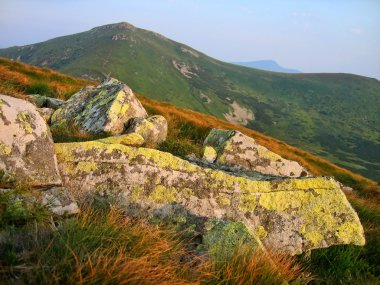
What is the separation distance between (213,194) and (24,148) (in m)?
3.92

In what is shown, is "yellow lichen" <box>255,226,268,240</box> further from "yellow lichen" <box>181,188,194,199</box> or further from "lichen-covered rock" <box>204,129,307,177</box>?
"lichen-covered rock" <box>204,129,307,177</box>

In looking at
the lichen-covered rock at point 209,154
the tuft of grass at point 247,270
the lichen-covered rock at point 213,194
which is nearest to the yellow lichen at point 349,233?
the lichen-covered rock at point 213,194

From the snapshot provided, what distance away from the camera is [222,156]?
12391 millimetres

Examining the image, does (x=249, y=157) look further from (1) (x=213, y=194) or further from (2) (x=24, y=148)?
(2) (x=24, y=148)

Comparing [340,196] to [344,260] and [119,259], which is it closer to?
[344,260]

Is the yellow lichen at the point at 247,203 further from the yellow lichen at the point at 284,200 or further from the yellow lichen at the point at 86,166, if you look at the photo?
the yellow lichen at the point at 86,166

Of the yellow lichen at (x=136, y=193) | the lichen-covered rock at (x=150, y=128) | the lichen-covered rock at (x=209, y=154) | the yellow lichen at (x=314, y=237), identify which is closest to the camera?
the yellow lichen at (x=136, y=193)

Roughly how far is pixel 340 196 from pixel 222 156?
15.9 ft

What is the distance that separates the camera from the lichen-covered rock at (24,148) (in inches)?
249

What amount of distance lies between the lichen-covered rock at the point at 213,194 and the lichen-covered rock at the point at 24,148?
66 cm

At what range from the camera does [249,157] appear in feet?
41.7

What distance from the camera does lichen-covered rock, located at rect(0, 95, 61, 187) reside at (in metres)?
6.32

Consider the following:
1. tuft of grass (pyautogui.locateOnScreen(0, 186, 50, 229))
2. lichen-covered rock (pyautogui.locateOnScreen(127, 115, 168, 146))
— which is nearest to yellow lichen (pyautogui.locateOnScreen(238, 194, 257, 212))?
tuft of grass (pyautogui.locateOnScreen(0, 186, 50, 229))

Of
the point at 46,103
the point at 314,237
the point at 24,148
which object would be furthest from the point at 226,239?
the point at 46,103
